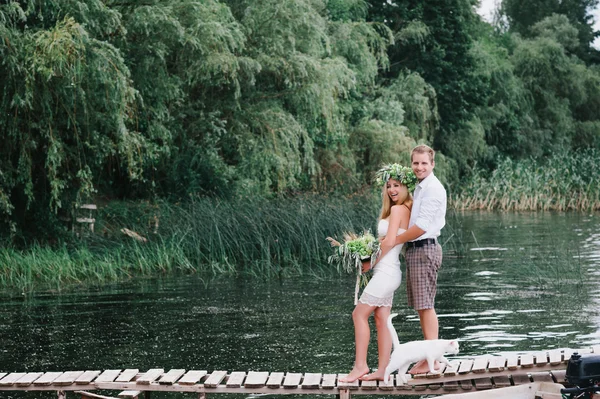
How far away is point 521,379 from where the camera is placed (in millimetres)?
7516

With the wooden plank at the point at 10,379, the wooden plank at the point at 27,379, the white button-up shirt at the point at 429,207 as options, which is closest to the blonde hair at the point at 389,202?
the white button-up shirt at the point at 429,207

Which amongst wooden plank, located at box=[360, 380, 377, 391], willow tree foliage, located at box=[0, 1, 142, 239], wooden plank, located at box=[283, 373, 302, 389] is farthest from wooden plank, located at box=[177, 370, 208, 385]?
willow tree foliage, located at box=[0, 1, 142, 239]

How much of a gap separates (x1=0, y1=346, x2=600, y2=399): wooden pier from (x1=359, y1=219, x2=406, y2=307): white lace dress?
0.60 m

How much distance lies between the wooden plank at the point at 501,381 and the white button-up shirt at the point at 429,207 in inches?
45.7

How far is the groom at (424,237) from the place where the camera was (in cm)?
726

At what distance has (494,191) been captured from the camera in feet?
114

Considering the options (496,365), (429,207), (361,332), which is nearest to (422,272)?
(429,207)

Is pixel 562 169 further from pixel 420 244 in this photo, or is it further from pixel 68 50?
pixel 420 244

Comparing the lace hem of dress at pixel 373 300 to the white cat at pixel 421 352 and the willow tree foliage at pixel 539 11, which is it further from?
the willow tree foliage at pixel 539 11

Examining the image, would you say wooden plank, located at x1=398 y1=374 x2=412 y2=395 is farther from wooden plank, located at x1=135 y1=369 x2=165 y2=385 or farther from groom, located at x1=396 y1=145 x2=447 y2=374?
wooden plank, located at x1=135 y1=369 x2=165 y2=385

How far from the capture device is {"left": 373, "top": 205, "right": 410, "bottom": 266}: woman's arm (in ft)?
24.1

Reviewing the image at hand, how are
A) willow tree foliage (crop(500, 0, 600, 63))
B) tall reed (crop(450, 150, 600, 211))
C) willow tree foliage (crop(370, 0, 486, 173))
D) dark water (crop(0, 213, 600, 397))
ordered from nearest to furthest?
dark water (crop(0, 213, 600, 397)) → tall reed (crop(450, 150, 600, 211)) → willow tree foliage (crop(370, 0, 486, 173)) → willow tree foliage (crop(500, 0, 600, 63))

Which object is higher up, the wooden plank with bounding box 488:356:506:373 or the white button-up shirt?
the white button-up shirt

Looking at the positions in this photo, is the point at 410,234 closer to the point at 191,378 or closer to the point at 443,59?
the point at 191,378
